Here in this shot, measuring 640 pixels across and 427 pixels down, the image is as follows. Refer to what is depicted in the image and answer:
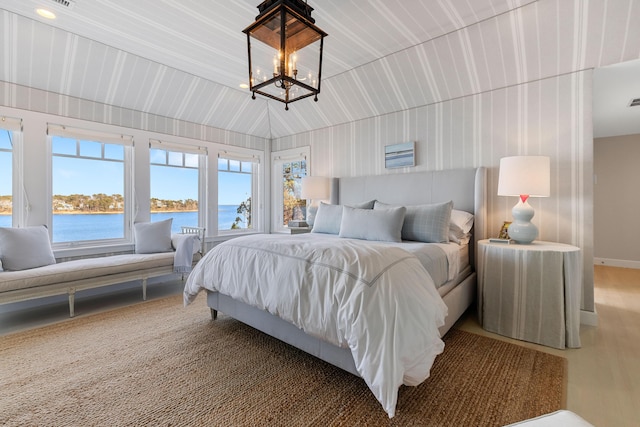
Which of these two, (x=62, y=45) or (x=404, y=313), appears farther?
(x=62, y=45)

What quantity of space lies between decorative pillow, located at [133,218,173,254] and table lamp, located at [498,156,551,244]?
395 cm

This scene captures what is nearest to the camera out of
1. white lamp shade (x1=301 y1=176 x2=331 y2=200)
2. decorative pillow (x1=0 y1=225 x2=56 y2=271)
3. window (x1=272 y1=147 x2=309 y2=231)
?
decorative pillow (x1=0 y1=225 x2=56 y2=271)

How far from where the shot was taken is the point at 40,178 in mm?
3260

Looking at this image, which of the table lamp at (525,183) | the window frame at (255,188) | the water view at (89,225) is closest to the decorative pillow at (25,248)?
the water view at (89,225)

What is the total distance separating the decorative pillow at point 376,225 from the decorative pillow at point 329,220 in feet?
1.06

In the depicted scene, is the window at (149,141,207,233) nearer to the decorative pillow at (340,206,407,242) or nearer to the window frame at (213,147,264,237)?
the window frame at (213,147,264,237)

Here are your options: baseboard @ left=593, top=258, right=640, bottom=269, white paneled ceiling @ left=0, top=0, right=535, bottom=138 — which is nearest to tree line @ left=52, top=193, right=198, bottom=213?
white paneled ceiling @ left=0, top=0, right=535, bottom=138

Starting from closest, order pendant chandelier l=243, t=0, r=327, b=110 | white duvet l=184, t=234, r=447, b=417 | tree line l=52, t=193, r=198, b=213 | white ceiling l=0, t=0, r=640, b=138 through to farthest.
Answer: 1. white duvet l=184, t=234, r=447, b=417
2. pendant chandelier l=243, t=0, r=327, b=110
3. white ceiling l=0, t=0, r=640, b=138
4. tree line l=52, t=193, r=198, b=213

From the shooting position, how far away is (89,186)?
3693 millimetres

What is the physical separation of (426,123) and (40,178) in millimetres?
4542

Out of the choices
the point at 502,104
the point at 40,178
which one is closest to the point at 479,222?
the point at 502,104

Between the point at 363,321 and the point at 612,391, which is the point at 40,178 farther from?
the point at 612,391

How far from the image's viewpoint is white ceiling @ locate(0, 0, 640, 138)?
2.51 metres

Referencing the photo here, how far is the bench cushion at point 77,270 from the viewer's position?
2.56m
